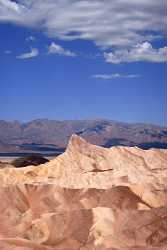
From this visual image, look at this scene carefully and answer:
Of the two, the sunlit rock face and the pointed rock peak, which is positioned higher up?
the pointed rock peak

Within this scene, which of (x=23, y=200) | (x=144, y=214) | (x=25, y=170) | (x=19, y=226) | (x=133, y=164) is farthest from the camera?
(x=25, y=170)

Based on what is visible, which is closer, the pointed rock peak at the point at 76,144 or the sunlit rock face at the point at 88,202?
the sunlit rock face at the point at 88,202

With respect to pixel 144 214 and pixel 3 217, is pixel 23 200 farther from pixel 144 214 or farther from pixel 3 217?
pixel 144 214

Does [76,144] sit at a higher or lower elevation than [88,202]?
higher

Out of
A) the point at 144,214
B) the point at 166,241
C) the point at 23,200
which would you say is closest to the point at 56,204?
the point at 23,200

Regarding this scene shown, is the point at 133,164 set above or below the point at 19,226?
above

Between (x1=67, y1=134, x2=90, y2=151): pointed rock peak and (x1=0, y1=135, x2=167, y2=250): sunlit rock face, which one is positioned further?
(x1=67, y1=134, x2=90, y2=151): pointed rock peak

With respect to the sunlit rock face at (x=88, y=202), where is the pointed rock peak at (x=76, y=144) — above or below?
above

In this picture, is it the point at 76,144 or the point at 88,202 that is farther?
the point at 76,144
